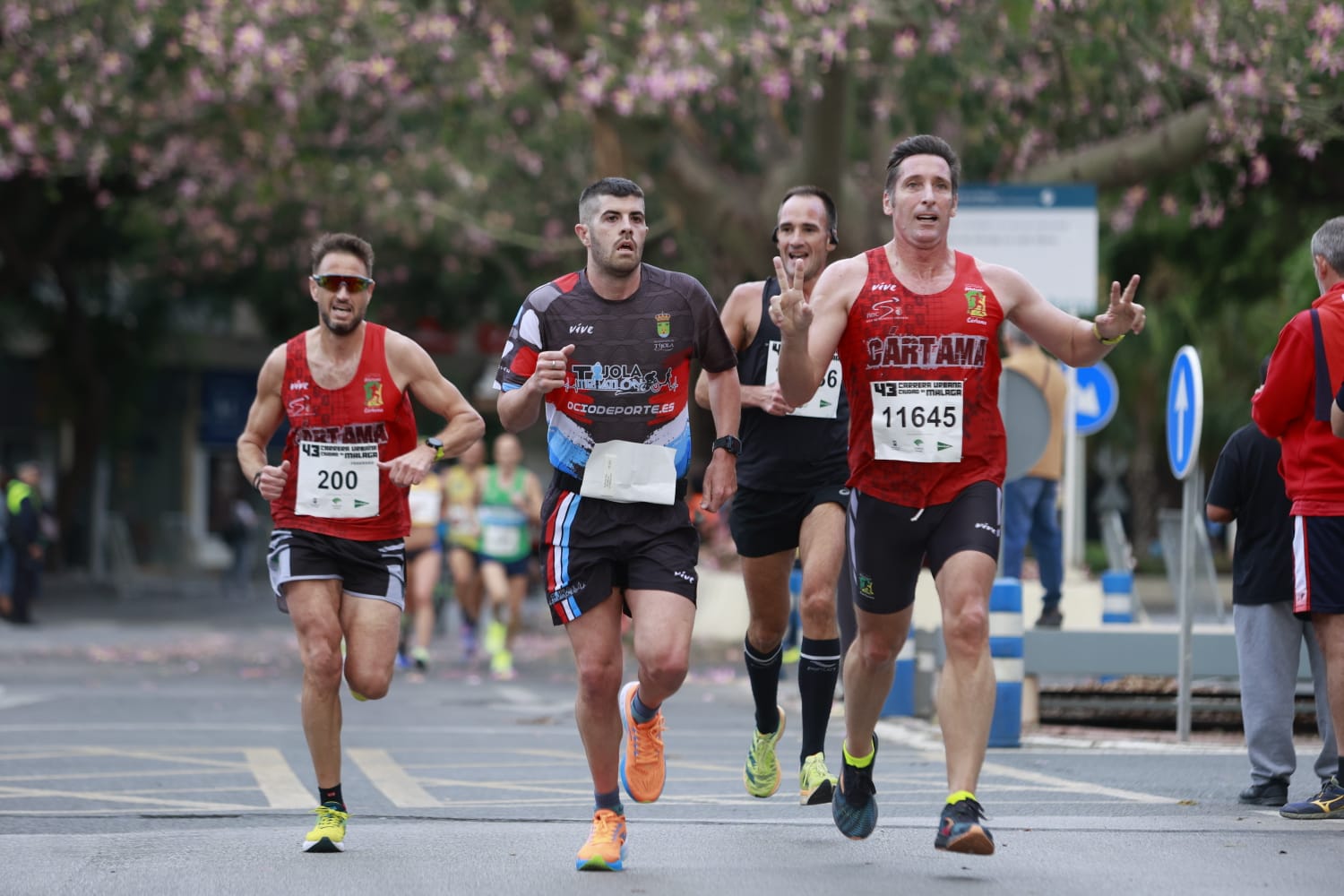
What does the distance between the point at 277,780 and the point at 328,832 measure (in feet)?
8.76

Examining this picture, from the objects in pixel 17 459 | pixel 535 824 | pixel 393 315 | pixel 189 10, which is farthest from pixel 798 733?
pixel 17 459

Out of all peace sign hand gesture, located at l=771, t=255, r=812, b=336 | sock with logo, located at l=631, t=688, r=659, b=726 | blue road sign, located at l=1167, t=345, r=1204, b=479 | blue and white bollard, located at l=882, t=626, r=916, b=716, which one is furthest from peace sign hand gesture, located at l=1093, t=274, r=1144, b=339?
blue and white bollard, located at l=882, t=626, r=916, b=716

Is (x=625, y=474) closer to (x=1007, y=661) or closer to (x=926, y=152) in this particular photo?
(x=926, y=152)

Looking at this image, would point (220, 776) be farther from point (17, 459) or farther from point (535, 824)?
point (17, 459)

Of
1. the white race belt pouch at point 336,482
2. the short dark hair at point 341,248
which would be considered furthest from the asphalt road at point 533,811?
the short dark hair at point 341,248

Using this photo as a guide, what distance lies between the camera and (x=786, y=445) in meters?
7.93

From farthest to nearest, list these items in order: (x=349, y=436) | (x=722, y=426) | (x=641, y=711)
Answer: (x=349, y=436), (x=722, y=426), (x=641, y=711)

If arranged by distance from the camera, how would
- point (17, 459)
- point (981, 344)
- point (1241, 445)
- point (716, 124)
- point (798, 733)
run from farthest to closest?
point (17, 459) < point (716, 124) < point (798, 733) < point (1241, 445) < point (981, 344)

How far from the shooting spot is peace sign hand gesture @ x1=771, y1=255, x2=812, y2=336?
6.04 metres

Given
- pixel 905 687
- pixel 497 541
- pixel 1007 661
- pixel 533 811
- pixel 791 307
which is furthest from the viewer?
pixel 497 541

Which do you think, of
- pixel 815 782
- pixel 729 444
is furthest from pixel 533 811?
pixel 729 444

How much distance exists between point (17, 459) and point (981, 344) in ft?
121

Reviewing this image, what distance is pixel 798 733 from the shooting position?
1165 cm

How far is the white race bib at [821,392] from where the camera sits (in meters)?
7.95
